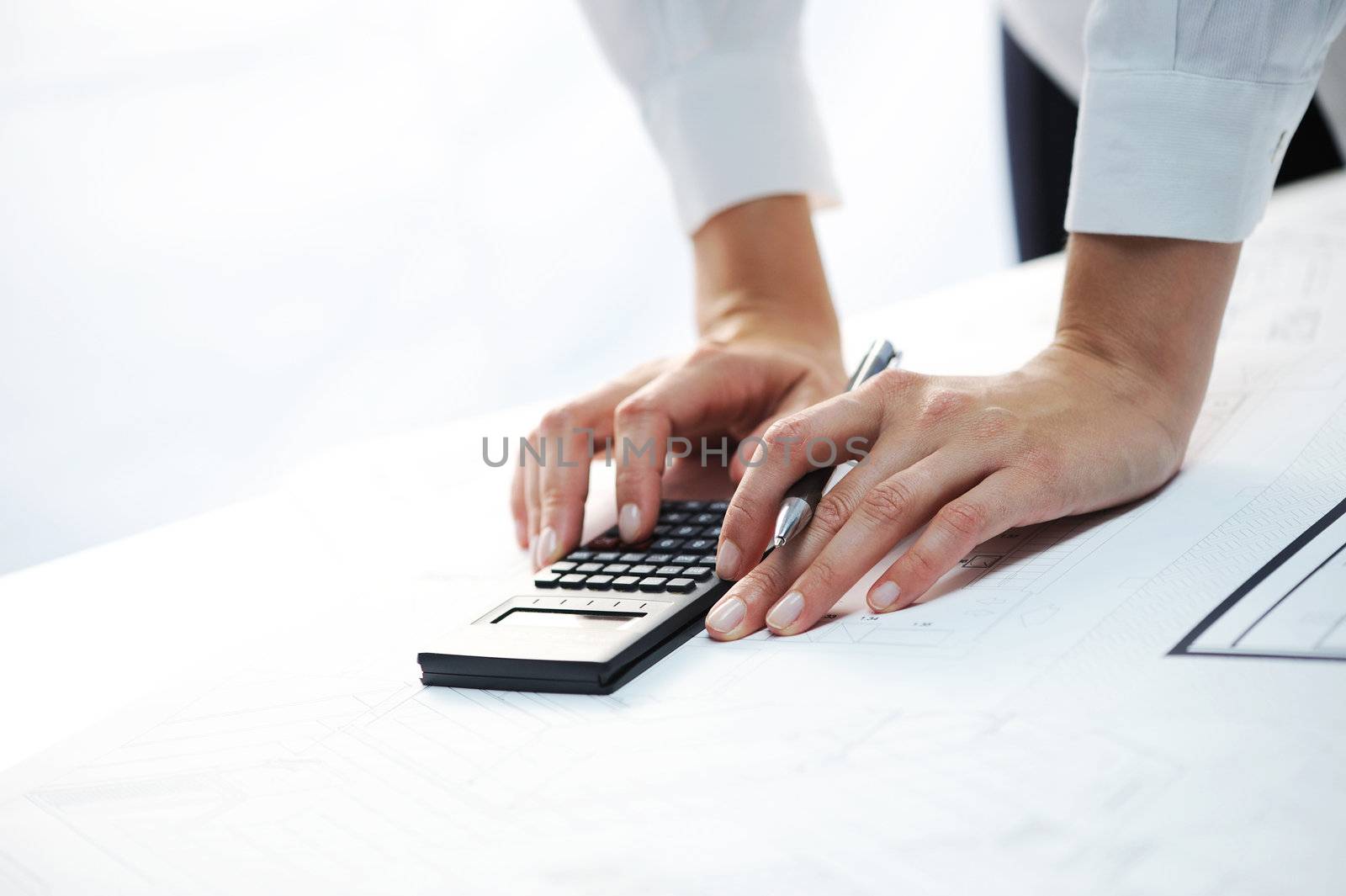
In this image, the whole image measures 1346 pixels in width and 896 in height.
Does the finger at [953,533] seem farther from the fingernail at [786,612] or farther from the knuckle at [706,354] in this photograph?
the knuckle at [706,354]

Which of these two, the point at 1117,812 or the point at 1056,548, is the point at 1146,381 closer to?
the point at 1056,548

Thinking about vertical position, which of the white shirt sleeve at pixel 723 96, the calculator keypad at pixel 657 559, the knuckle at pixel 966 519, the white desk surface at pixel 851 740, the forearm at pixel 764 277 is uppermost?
the white shirt sleeve at pixel 723 96

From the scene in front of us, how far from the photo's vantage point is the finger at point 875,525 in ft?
1.91

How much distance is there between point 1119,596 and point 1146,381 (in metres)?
0.20

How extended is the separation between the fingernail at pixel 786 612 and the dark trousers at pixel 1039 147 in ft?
5.60

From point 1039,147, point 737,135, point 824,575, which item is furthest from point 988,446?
point 1039,147

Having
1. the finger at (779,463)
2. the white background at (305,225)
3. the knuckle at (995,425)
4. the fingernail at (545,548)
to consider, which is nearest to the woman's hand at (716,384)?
the fingernail at (545,548)

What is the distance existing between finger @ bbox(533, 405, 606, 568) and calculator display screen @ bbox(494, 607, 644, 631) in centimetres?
12

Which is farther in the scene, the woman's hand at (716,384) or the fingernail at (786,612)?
the woman's hand at (716,384)

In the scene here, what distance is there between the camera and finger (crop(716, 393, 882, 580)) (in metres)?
0.63

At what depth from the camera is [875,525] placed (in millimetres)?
606

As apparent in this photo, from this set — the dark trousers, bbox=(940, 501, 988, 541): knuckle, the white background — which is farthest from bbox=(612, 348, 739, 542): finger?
the white background

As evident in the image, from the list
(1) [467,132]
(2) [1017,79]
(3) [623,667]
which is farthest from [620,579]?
(1) [467,132]

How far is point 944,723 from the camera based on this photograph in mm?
456
